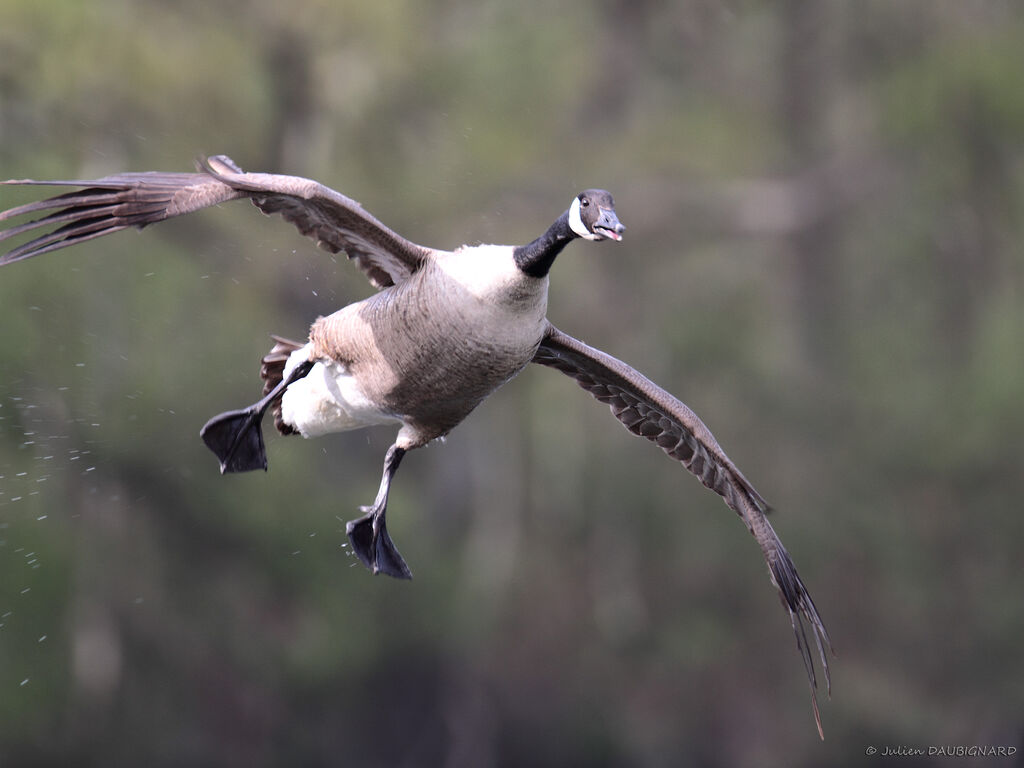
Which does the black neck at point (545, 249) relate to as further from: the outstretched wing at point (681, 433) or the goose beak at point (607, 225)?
the outstretched wing at point (681, 433)

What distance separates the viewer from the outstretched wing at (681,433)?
5.84 metres

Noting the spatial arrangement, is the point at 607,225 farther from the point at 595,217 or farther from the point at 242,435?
the point at 242,435

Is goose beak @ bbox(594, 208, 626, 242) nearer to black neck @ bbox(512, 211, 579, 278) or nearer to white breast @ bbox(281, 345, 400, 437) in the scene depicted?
black neck @ bbox(512, 211, 579, 278)

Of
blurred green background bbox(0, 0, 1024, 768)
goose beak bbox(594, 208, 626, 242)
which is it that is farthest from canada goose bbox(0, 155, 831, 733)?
blurred green background bbox(0, 0, 1024, 768)

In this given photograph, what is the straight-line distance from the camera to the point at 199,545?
14977 mm

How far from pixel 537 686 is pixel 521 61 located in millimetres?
8324

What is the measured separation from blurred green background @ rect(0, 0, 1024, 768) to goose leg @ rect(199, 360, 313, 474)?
8128 millimetres

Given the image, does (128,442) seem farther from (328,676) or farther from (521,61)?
(521,61)

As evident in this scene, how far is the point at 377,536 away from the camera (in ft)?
19.4

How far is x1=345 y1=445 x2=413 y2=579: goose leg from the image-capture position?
5.79 meters

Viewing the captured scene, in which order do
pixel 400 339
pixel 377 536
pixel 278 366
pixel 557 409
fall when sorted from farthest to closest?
pixel 557 409, pixel 278 366, pixel 377 536, pixel 400 339

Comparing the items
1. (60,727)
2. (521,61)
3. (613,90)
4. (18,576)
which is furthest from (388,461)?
(613,90)

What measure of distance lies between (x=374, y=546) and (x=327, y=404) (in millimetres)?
669

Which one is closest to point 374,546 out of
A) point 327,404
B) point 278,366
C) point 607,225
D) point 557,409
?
point 327,404
